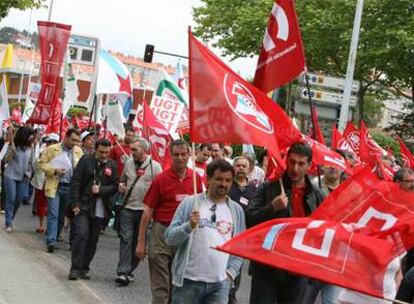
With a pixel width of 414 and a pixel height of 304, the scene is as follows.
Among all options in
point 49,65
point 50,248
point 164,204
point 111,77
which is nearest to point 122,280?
point 50,248

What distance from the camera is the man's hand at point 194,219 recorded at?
17.3 ft

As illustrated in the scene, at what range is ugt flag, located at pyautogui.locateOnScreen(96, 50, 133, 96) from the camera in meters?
14.2

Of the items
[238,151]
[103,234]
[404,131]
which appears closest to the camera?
[103,234]

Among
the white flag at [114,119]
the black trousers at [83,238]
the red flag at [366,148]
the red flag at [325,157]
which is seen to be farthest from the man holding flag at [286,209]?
the white flag at [114,119]

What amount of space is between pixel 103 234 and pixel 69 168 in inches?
75.1

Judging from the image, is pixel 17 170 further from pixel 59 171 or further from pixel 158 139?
pixel 158 139

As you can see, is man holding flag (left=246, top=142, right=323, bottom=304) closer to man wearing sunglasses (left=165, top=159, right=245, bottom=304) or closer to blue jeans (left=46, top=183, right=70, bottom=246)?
man wearing sunglasses (left=165, top=159, right=245, bottom=304)

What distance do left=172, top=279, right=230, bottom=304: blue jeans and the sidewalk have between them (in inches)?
105

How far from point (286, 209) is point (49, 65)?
28.9ft

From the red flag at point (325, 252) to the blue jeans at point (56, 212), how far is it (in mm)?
6888

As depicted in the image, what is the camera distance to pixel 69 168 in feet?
39.0

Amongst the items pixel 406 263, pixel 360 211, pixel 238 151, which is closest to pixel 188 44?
pixel 360 211

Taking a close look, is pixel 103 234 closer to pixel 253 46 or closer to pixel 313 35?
pixel 313 35

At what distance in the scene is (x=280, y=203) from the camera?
17.1ft
